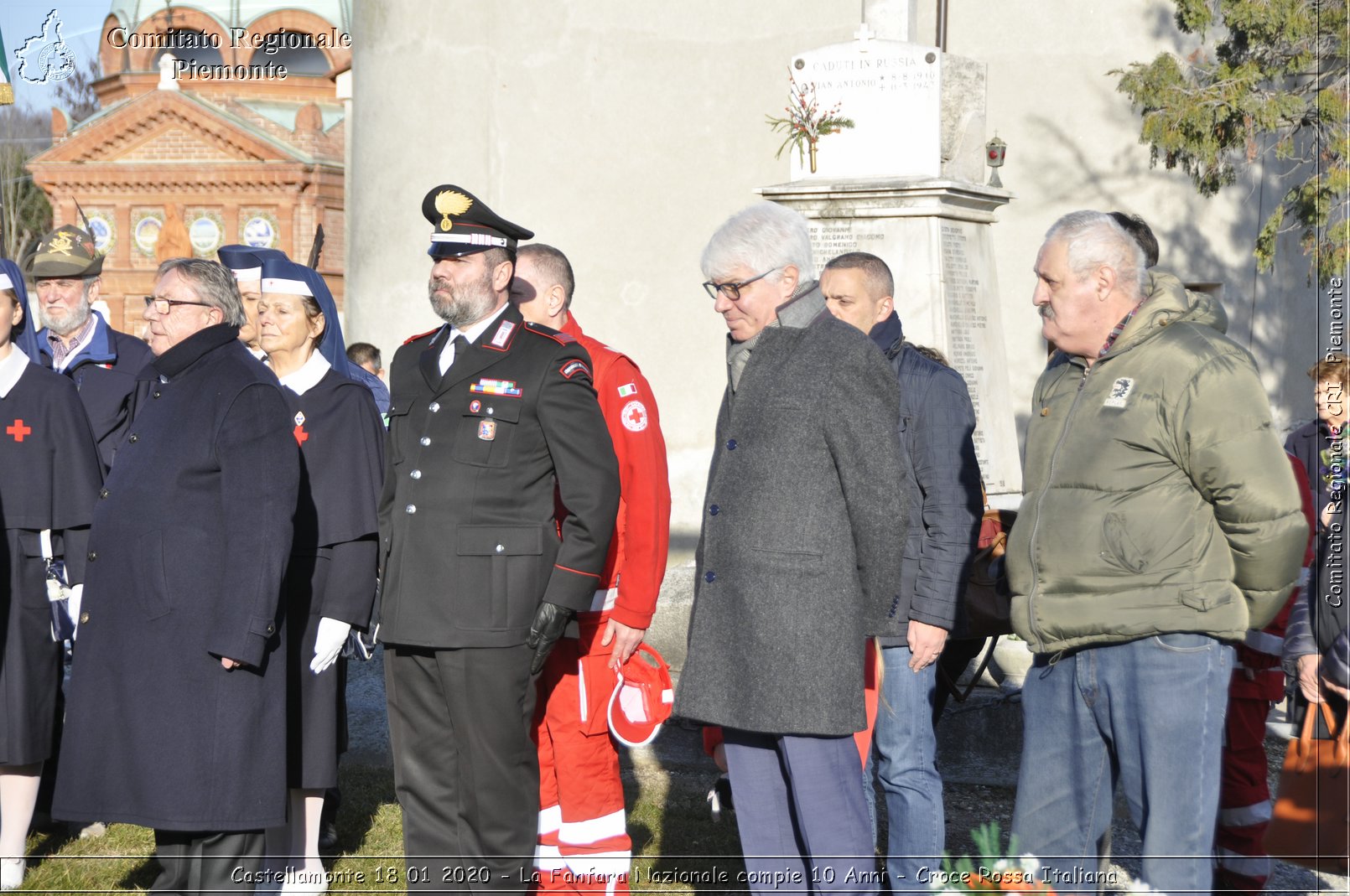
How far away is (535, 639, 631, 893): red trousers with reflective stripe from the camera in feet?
14.8

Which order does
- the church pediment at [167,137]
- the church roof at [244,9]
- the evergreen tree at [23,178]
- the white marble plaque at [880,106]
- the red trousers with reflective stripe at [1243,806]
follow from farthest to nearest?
the church roof at [244,9], the church pediment at [167,137], the evergreen tree at [23,178], the white marble plaque at [880,106], the red trousers with reflective stripe at [1243,806]

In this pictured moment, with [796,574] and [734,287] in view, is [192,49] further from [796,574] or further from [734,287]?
[796,574]

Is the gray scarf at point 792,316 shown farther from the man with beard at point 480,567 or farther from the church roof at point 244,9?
the church roof at point 244,9

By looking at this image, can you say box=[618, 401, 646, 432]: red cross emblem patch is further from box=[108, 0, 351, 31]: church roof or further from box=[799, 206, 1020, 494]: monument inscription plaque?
box=[108, 0, 351, 31]: church roof

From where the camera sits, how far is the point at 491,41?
16.0m

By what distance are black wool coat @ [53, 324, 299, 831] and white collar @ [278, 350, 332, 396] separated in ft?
2.48

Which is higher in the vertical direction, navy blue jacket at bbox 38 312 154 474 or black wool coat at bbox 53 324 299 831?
navy blue jacket at bbox 38 312 154 474

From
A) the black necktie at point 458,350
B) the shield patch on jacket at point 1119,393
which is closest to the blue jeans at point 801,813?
the shield patch on jacket at point 1119,393

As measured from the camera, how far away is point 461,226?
13.6 feet

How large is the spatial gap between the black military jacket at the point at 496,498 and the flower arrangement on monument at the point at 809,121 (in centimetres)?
384

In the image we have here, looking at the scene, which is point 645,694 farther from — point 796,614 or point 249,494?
point 249,494

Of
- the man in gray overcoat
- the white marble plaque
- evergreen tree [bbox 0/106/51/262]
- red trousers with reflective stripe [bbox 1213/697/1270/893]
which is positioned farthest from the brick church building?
the man in gray overcoat

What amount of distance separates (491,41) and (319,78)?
27.6 m

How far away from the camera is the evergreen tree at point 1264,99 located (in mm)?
9156
